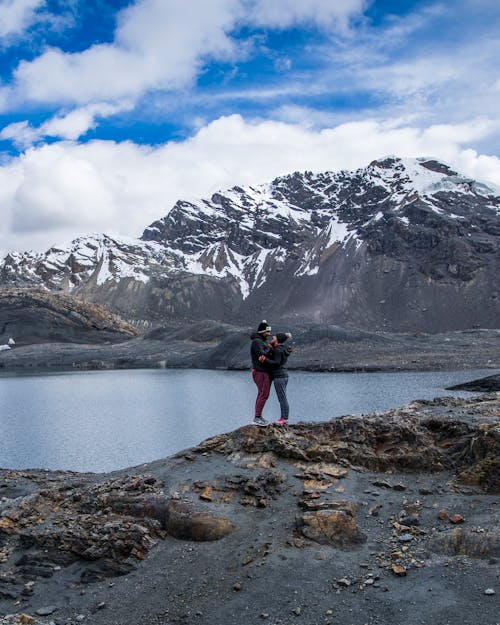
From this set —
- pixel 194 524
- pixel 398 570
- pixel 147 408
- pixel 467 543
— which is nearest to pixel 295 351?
pixel 147 408

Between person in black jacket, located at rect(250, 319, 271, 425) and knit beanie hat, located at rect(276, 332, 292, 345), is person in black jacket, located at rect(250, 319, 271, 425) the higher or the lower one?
the lower one

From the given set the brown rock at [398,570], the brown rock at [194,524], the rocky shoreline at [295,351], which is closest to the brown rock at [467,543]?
the brown rock at [398,570]

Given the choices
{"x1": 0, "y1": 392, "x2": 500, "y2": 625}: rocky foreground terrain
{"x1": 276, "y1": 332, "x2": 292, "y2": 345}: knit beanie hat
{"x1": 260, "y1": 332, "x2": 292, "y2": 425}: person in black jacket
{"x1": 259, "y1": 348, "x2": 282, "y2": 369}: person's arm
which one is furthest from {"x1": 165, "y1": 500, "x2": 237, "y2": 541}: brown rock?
{"x1": 276, "y1": 332, "x2": 292, "y2": 345}: knit beanie hat

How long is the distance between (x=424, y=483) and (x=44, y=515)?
767 cm

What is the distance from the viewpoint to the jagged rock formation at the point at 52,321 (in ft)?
471

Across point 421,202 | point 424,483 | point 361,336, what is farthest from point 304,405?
point 421,202

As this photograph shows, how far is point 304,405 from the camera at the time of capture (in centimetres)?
4412

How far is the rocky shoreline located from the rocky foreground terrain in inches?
2611

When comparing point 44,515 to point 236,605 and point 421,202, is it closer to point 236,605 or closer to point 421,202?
point 236,605

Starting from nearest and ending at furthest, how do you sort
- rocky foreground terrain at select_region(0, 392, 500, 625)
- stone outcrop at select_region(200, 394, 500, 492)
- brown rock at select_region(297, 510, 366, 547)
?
1. rocky foreground terrain at select_region(0, 392, 500, 625)
2. brown rock at select_region(297, 510, 366, 547)
3. stone outcrop at select_region(200, 394, 500, 492)

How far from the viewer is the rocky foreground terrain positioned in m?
Result: 8.39

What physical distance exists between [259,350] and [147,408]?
112ft

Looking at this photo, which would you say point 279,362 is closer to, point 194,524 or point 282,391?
point 282,391

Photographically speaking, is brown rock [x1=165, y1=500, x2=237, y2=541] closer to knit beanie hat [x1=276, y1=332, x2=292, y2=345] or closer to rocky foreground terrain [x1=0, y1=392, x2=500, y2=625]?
rocky foreground terrain [x1=0, y1=392, x2=500, y2=625]
